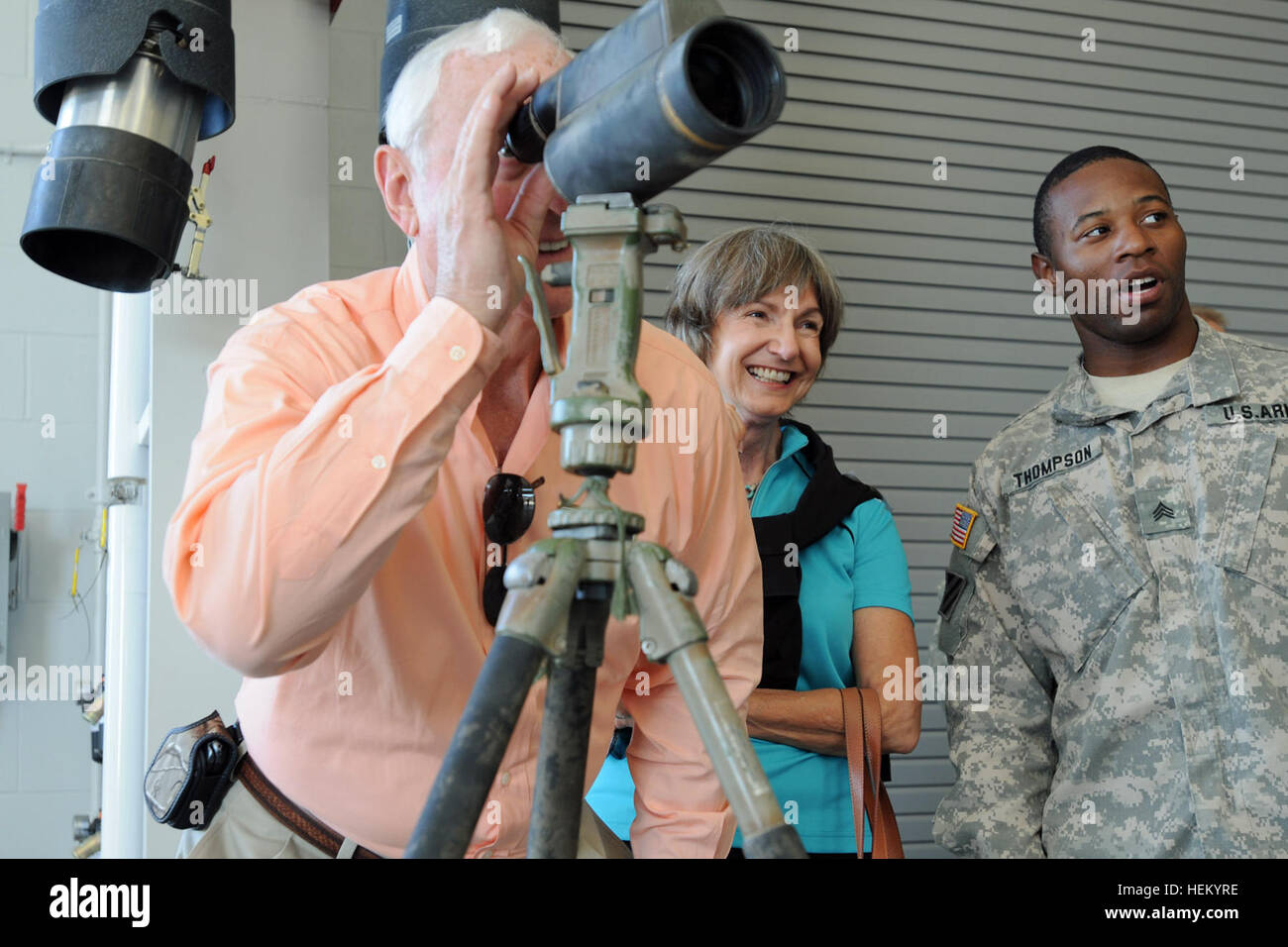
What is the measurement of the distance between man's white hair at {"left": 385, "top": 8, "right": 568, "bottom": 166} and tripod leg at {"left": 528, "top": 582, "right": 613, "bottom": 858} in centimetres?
54

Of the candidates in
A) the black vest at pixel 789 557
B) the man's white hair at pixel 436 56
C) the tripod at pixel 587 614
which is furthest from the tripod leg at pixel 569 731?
the black vest at pixel 789 557

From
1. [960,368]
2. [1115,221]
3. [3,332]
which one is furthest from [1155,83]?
[3,332]

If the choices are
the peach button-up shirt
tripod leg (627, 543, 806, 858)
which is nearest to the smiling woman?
the peach button-up shirt

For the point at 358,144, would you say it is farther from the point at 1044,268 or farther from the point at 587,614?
the point at 587,614

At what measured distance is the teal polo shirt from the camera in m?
1.95

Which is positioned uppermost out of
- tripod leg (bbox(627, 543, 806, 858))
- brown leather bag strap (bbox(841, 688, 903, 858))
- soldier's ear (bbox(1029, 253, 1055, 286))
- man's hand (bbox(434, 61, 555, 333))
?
soldier's ear (bbox(1029, 253, 1055, 286))

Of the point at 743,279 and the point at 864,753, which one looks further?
the point at 743,279

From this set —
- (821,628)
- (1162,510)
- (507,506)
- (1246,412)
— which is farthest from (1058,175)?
(507,506)

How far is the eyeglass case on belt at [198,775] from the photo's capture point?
126 cm

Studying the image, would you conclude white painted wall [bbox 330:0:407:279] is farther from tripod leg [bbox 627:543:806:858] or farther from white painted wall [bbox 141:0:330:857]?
tripod leg [bbox 627:543:806:858]

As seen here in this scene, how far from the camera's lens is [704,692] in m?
0.71

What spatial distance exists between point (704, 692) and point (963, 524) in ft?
5.07

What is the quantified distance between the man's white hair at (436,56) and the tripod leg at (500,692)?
54cm
